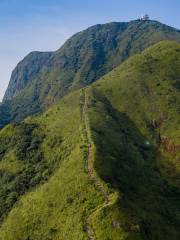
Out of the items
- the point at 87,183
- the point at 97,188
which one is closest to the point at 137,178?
the point at 87,183

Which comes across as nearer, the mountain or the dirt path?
the dirt path

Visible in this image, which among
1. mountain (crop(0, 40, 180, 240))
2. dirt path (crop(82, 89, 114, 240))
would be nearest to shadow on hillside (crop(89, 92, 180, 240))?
mountain (crop(0, 40, 180, 240))

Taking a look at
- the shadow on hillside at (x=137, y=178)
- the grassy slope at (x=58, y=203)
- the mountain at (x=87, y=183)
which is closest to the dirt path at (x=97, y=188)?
the mountain at (x=87, y=183)

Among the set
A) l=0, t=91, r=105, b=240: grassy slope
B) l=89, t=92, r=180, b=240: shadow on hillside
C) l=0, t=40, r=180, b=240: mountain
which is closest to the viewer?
Answer: l=0, t=40, r=180, b=240: mountain

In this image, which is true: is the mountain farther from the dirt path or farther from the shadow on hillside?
the dirt path

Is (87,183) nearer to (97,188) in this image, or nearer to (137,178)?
(97,188)

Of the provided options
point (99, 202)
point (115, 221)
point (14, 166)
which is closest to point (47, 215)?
point (99, 202)

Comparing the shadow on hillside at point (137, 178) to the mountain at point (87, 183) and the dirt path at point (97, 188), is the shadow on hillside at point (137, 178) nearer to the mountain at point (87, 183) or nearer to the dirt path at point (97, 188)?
the mountain at point (87, 183)

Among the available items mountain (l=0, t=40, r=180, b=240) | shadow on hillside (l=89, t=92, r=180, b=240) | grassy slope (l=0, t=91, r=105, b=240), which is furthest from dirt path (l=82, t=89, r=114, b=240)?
shadow on hillside (l=89, t=92, r=180, b=240)

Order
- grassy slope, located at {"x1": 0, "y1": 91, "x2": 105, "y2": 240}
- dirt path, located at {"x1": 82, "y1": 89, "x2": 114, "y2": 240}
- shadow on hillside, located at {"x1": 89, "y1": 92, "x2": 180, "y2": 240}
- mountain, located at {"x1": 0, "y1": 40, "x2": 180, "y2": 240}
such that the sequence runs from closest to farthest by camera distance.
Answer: dirt path, located at {"x1": 82, "y1": 89, "x2": 114, "y2": 240}
mountain, located at {"x1": 0, "y1": 40, "x2": 180, "y2": 240}
grassy slope, located at {"x1": 0, "y1": 91, "x2": 105, "y2": 240}
shadow on hillside, located at {"x1": 89, "y1": 92, "x2": 180, "y2": 240}
